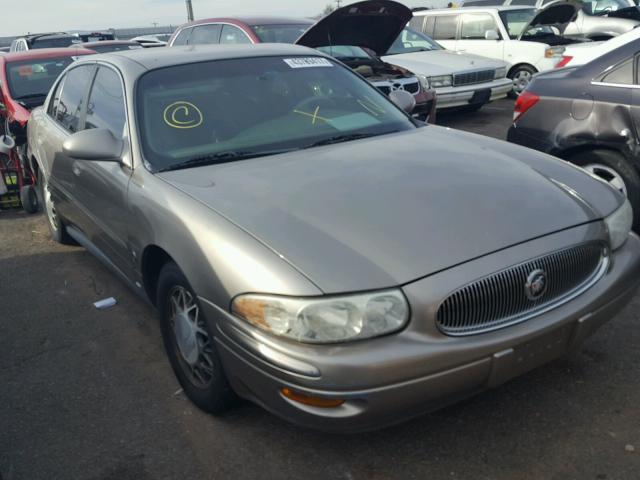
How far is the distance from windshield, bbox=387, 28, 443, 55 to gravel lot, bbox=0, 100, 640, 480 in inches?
311

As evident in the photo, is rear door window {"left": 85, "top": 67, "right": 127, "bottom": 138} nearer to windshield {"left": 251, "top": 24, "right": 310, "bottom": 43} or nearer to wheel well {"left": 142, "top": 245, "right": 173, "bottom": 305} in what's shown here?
wheel well {"left": 142, "top": 245, "right": 173, "bottom": 305}

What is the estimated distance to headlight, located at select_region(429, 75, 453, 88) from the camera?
9.49 meters

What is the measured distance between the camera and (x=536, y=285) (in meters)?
2.48

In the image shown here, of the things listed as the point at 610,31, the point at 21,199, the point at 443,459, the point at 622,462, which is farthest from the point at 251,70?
the point at 610,31

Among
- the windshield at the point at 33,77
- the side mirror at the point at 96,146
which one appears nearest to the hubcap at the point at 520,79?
the windshield at the point at 33,77

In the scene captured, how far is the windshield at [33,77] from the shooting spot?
8250 millimetres

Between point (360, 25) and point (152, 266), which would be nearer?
point (152, 266)

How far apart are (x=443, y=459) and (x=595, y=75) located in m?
3.25

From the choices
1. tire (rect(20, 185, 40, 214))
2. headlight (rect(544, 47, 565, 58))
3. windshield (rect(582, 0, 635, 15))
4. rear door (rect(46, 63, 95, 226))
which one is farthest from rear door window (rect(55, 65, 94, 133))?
windshield (rect(582, 0, 635, 15))

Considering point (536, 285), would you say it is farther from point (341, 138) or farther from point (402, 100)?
point (402, 100)

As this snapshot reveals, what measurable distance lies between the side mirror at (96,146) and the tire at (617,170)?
320 centimetres

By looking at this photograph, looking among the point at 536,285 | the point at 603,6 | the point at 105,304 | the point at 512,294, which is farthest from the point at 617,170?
the point at 603,6

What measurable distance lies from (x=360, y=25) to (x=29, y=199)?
3781mm

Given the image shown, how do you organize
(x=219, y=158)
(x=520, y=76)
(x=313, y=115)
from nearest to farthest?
(x=219, y=158), (x=313, y=115), (x=520, y=76)
